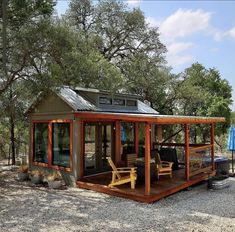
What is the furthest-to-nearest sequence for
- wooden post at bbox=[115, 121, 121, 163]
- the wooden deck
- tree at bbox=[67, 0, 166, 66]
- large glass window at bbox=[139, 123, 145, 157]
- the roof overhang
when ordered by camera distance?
tree at bbox=[67, 0, 166, 66]
large glass window at bbox=[139, 123, 145, 157]
wooden post at bbox=[115, 121, 121, 163]
the wooden deck
the roof overhang

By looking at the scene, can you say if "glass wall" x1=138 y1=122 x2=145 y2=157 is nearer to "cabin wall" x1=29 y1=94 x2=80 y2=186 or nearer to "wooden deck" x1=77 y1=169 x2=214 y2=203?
"wooden deck" x1=77 y1=169 x2=214 y2=203

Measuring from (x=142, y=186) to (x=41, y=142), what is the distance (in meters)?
4.77

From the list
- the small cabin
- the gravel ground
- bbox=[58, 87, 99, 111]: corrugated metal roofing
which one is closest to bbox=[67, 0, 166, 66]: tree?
the small cabin

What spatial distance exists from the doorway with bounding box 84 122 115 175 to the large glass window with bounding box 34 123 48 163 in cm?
190

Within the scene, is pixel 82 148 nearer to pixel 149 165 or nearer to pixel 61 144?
pixel 61 144

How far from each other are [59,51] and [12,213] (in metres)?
5.06

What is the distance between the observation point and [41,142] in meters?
11.5

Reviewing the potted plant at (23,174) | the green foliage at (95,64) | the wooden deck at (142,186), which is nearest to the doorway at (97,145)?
the wooden deck at (142,186)

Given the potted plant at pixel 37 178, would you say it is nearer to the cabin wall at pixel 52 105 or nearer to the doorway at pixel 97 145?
the doorway at pixel 97 145

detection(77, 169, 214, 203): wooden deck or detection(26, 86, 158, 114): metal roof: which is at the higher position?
detection(26, 86, 158, 114): metal roof

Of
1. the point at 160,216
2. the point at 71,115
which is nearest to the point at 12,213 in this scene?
the point at 160,216

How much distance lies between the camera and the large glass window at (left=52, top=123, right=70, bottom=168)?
10.2 metres

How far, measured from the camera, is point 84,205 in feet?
24.5

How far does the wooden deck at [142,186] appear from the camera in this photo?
7910 mm
